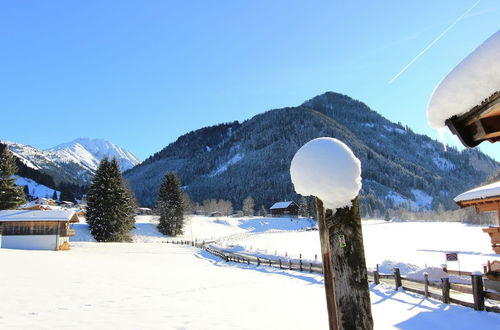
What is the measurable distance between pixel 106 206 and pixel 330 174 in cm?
4990

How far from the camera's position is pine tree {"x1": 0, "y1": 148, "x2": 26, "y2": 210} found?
156ft

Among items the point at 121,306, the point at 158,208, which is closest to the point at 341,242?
the point at 121,306

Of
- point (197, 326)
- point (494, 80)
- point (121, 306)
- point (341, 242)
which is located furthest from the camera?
point (121, 306)

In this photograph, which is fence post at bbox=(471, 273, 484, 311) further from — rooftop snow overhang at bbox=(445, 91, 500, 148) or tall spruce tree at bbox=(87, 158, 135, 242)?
tall spruce tree at bbox=(87, 158, 135, 242)

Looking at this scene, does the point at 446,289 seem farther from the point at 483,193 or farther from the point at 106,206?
the point at 106,206

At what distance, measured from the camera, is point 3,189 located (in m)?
47.6

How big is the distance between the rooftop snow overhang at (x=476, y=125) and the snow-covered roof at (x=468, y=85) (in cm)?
9

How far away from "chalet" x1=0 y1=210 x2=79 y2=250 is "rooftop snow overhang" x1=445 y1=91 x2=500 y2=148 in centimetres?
4185

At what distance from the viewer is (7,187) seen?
47.8 metres

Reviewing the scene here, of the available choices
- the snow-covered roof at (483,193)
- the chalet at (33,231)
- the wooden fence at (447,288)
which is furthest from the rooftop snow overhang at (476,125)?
the chalet at (33,231)

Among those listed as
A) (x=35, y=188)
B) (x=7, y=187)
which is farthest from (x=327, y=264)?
(x=35, y=188)

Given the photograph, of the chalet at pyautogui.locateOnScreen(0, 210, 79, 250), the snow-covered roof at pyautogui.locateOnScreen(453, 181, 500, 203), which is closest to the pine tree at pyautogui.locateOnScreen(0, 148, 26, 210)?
the chalet at pyautogui.locateOnScreen(0, 210, 79, 250)

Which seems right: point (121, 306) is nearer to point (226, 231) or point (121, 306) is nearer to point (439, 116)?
point (439, 116)

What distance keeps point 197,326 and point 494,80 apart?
316 inches
